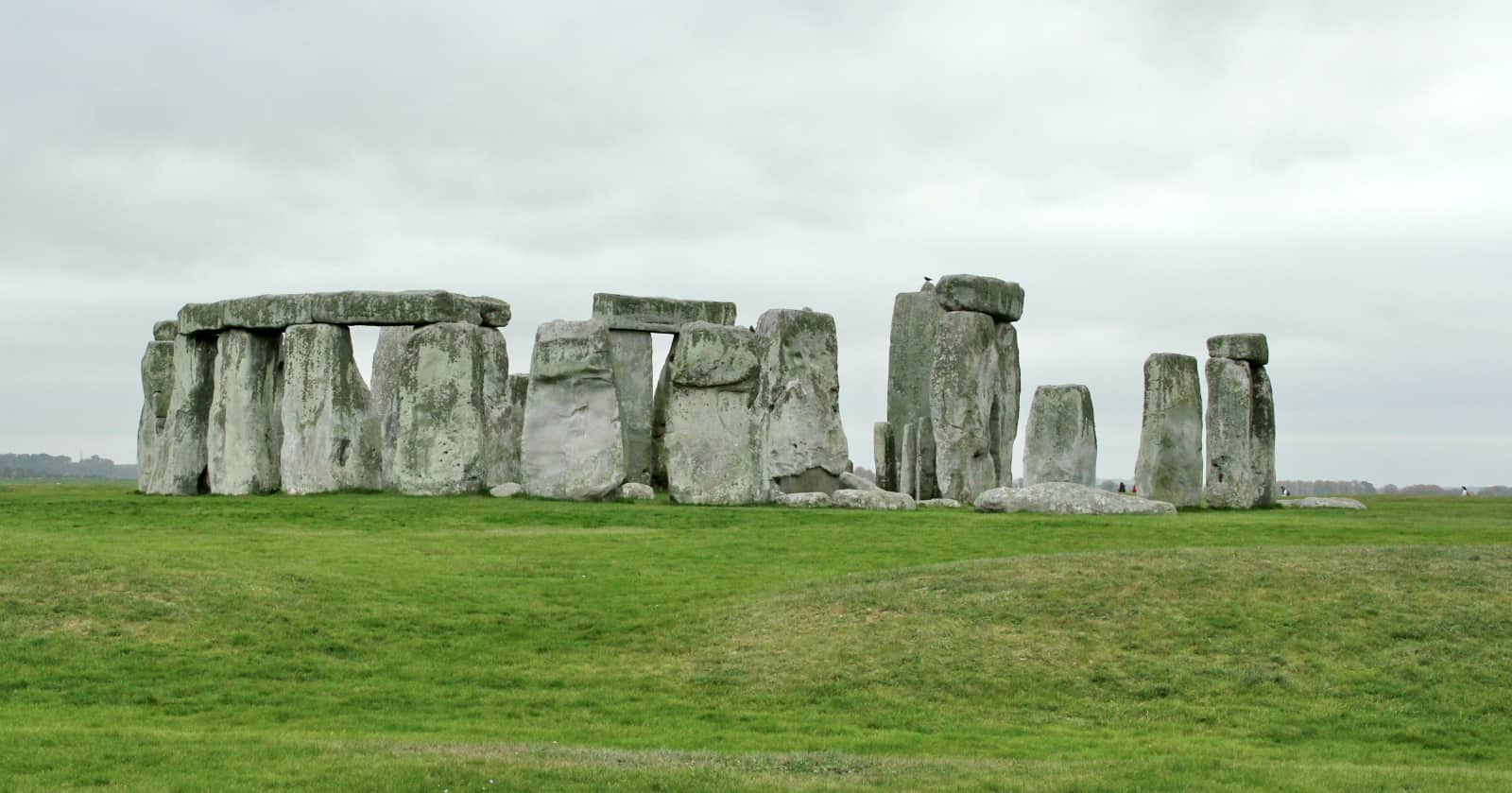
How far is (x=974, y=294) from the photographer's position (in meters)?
29.2

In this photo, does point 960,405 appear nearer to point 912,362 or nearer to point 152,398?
point 912,362

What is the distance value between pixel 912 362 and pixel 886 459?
6.48 ft

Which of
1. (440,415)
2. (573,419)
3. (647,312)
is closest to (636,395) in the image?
(647,312)

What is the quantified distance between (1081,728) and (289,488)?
19.0 metres

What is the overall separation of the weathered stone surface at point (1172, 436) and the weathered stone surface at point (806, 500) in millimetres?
6339

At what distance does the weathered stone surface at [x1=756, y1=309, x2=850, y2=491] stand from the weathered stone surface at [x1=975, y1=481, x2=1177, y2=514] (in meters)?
4.03

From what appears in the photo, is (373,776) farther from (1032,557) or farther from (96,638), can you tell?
(1032,557)

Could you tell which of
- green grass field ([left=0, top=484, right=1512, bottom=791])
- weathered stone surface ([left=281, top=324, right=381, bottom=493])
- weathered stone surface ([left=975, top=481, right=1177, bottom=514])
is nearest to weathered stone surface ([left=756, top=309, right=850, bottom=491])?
weathered stone surface ([left=975, top=481, right=1177, bottom=514])

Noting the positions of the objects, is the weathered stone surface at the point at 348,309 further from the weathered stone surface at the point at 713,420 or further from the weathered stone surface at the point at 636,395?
the weathered stone surface at the point at 713,420

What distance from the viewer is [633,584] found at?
17375 mm

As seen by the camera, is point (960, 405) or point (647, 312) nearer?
point (960, 405)

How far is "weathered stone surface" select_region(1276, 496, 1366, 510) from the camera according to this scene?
28297mm

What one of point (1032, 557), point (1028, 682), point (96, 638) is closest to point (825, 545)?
point (1032, 557)

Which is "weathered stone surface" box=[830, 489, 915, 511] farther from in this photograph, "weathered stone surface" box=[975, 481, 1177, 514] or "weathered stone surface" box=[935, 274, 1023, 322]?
"weathered stone surface" box=[935, 274, 1023, 322]
